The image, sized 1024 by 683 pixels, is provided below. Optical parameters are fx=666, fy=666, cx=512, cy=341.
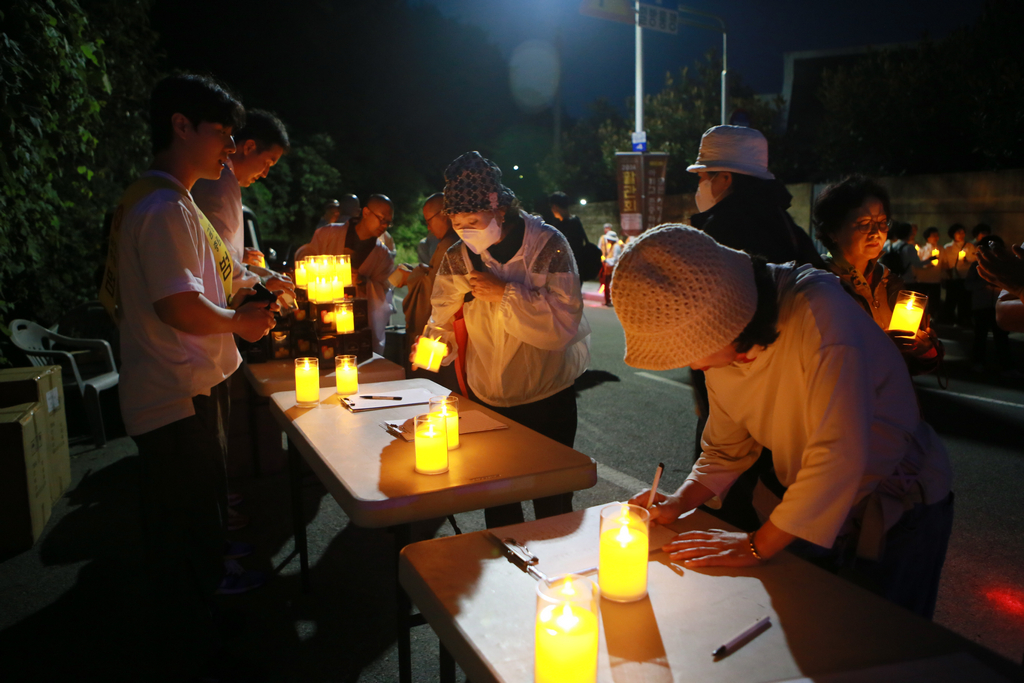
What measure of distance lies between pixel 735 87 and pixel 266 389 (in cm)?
2703

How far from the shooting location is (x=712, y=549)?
1604mm

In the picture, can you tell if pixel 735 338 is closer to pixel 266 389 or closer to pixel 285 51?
pixel 266 389

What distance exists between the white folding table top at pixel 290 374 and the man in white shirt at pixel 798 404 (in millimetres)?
2301

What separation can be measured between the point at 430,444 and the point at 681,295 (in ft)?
3.39

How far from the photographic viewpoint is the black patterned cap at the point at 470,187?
292 centimetres

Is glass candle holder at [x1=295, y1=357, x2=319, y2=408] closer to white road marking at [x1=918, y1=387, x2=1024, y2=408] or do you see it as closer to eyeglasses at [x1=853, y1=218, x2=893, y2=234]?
eyeglasses at [x1=853, y1=218, x2=893, y2=234]

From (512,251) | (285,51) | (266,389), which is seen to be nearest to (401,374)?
(266,389)

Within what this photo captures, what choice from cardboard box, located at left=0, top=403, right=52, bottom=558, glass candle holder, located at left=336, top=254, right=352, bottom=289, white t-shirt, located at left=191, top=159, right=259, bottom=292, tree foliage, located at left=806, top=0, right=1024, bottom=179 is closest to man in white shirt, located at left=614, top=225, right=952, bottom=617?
white t-shirt, located at left=191, top=159, right=259, bottom=292

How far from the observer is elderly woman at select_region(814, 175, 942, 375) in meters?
2.93

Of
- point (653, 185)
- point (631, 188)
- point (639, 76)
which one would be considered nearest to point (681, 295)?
point (631, 188)

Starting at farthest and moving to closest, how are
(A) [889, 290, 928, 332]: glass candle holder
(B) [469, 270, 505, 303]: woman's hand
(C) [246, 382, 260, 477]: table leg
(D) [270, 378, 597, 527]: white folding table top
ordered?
(C) [246, 382, 260, 477]: table leg < (B) [469, 270, 505, 303]: woman's hand < (A) [889, 290, 928, 332]: glass candle holder < (D) [270, 378, 597, 527]: white folding table top

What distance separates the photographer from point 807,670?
1.21 m

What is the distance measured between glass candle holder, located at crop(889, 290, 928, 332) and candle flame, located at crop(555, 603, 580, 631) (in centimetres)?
220

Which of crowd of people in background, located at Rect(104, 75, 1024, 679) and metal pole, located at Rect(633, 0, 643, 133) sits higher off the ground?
metal pole, located at Rect(633, 0, 643, 133)
